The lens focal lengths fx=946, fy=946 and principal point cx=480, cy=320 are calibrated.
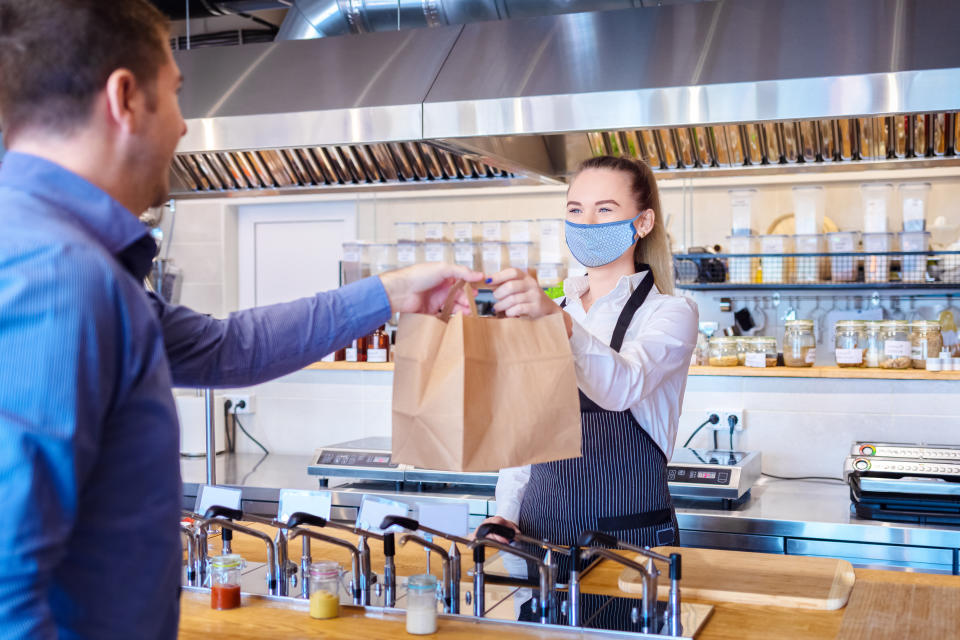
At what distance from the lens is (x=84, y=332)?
0.79 meters

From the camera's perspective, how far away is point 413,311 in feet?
5.05

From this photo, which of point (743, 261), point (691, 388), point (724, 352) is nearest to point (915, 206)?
point (743, 261)

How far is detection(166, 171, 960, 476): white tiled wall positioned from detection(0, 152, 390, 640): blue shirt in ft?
9.80

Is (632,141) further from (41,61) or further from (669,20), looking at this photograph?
(41,61)

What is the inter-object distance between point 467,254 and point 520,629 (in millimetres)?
2571

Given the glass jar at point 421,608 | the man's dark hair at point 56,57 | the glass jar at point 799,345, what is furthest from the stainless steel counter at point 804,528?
the man's dark hair at point 56,57

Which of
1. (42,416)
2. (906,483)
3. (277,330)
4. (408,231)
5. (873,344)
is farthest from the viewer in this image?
(408,231)

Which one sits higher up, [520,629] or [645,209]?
[645,209]

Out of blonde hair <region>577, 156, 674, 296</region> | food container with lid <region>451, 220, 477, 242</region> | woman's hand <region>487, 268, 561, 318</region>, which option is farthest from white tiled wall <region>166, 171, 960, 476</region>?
woman's hand <region>487, 268, 561, 318</region>

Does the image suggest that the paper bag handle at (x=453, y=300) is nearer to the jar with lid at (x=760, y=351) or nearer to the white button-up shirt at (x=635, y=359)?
the white button-up shirt at (x=635, y=359)

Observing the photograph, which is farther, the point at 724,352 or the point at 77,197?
the point at 724,352

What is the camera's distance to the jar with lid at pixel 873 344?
350 cm

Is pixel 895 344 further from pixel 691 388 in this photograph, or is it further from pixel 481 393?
pixel 481 393

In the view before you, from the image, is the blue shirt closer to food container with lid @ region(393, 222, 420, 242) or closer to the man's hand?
the man's hand
